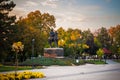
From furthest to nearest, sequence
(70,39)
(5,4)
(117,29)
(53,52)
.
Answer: (117,29), (70,39), (53,52), (5,4)

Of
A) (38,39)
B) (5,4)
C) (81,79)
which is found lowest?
(81,79)

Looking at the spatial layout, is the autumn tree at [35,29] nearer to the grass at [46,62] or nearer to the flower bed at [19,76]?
the grass at [46,62]

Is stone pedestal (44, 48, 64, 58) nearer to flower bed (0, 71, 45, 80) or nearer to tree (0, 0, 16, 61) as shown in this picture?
tree (0, 0, 16, 61)

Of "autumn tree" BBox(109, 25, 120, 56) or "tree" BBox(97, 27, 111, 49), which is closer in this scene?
"autumn tree" BBox(109, 25, 120, 56)

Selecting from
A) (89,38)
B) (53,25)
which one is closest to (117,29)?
(89,38)

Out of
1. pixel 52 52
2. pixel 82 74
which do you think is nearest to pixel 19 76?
pixel 82 74

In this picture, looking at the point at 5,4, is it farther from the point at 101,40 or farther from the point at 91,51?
the point at 101,40

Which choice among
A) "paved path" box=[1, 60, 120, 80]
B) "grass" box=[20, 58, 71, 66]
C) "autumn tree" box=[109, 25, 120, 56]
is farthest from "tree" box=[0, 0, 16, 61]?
"autumn tree" box=[109, 25, 120, 56]

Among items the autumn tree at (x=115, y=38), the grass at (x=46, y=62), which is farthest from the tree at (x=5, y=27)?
the autumn tree at (x=115, y=38)

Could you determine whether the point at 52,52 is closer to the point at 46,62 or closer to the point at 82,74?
A: the point at 46,62

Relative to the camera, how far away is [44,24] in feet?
224

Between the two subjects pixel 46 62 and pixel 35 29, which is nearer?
pixel 46 62

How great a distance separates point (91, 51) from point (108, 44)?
8.95 metres

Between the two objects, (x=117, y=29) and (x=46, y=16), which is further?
(x=117, y=29)
